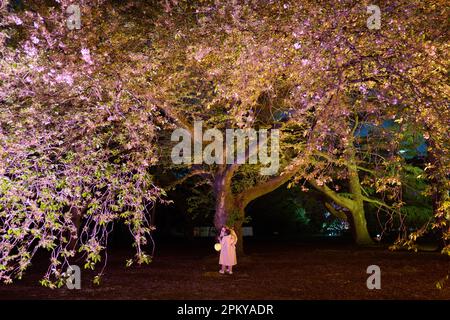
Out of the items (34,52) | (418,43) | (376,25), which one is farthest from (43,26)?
(418,43)

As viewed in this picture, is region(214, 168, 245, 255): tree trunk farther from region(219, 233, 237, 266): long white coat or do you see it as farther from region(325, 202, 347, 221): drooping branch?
region(325, 202, 347, 221): drooping branch

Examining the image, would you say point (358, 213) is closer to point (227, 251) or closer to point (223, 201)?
point (223, 201)

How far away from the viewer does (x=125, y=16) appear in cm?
1334

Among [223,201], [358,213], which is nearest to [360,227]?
[358,213]

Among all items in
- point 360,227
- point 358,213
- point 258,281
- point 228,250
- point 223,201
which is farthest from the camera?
point 360,227

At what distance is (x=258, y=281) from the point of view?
524 inches

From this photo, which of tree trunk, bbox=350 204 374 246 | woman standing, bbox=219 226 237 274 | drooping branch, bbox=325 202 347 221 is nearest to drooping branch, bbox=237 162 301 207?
woman standing, bbox=219 226 237 274

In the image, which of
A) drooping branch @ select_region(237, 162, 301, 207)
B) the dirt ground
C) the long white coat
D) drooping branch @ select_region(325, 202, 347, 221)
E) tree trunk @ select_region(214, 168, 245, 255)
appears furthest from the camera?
drooping branch @ select_region(325, 202, 347, 221)

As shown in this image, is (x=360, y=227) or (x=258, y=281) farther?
(x=360, y=227)

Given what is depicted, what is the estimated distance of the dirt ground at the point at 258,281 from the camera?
11156 millimetres

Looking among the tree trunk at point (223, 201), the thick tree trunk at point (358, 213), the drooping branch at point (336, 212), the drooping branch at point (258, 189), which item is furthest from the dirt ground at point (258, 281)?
the drooping branch at point (336, 212)

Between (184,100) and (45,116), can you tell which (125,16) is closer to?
(184,100)

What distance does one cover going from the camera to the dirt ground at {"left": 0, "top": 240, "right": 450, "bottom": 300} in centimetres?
1116

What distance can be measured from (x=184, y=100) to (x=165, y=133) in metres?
2.97
